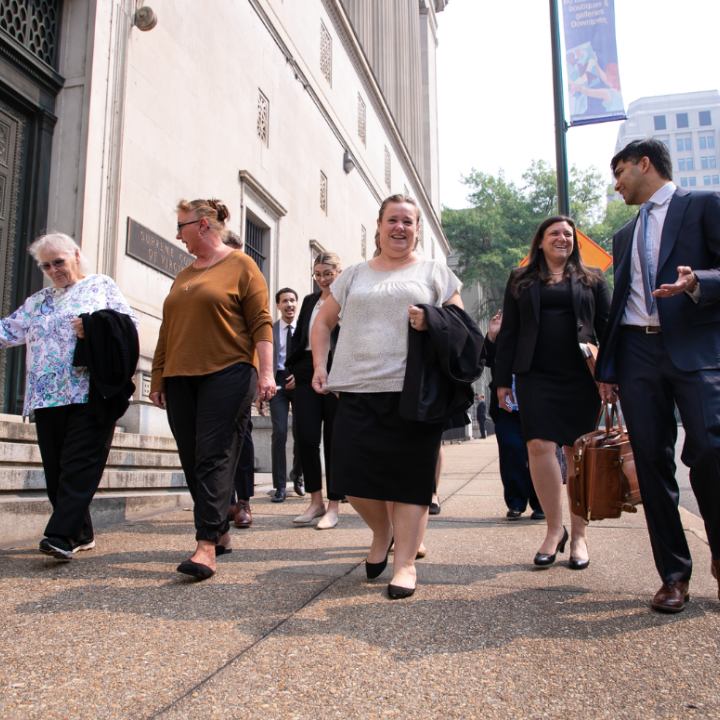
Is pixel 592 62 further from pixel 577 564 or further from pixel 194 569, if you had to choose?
pixel 194 569

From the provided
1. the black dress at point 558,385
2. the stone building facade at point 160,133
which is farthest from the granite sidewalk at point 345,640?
the stone building facade at point 160,133

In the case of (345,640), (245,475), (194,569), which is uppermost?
(245,475)

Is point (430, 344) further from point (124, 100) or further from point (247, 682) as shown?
point (124, 100)

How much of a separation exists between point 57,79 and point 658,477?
7.59m

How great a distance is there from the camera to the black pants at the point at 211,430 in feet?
11.4

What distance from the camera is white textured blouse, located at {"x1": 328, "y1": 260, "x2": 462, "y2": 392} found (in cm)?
323

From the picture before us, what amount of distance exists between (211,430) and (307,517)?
201 centimetres

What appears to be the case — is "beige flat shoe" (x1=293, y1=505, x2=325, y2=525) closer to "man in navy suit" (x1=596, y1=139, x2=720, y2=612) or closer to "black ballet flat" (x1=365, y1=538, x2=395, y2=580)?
"black ballet flat" (x1=365, y1=538, x2=395, y2=580)

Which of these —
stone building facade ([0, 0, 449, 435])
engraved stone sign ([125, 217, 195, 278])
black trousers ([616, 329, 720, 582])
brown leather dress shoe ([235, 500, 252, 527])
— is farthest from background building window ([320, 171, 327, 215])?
black trousers ([616, 329, 720, 582])

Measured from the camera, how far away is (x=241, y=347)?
3754 millimetres

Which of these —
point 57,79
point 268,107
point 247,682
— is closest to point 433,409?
point 247,682

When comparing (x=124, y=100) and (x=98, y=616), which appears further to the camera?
(x=124, y=100)

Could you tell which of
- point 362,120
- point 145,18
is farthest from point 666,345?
point 362,120

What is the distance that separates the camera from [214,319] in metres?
3.70
